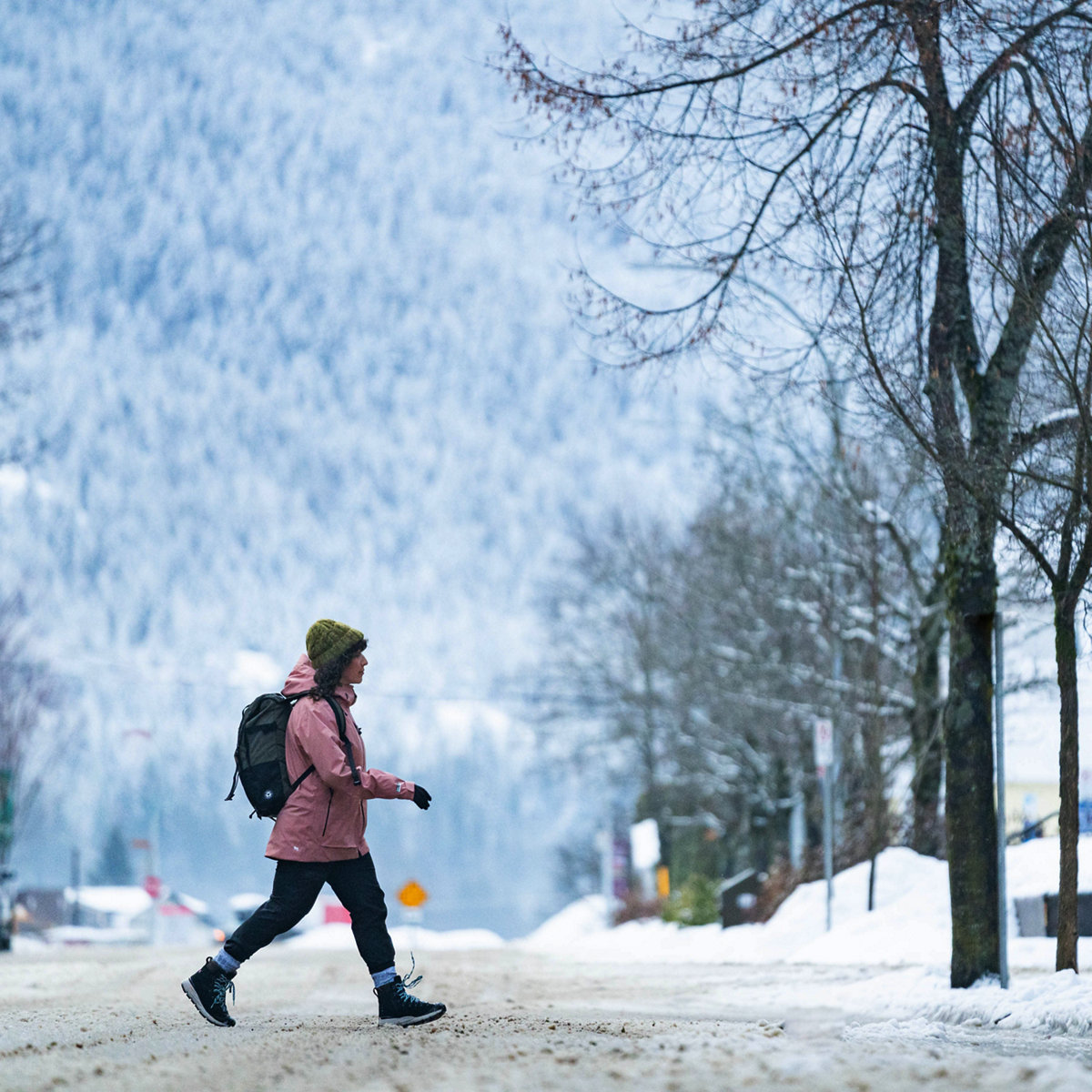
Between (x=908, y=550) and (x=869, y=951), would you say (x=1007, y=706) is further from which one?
(x=869, y=951)

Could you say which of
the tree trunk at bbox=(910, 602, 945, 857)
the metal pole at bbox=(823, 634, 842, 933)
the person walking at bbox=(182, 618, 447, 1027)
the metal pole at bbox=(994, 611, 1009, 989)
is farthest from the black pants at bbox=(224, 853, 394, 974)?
the tree trunk at bbox=(910, 602, 945, 857)

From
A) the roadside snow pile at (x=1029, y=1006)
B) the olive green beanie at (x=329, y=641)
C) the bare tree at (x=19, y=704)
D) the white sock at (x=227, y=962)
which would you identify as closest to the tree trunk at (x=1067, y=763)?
the roadside snow pile at (x=1029, y=1006)

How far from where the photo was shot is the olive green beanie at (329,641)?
723 centimetres

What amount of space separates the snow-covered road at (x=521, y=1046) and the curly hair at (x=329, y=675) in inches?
57.0

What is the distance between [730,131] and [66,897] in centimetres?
11279

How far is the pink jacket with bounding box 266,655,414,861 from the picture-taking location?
6.96m

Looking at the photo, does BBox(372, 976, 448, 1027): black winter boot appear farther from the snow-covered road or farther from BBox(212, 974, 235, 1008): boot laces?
BBox(212, 974, 235, 1008): boot laces

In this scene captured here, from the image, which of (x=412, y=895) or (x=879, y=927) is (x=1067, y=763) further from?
(x=412, y=895)

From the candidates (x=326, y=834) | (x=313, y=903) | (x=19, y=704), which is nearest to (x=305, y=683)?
(x=326, y=834)

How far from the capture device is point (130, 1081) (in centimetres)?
540

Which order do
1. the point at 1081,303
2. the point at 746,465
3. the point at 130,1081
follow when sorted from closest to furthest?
the point at 130,1081 < the point at 1081,303 < the point at 746,465

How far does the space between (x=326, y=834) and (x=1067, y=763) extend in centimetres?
481

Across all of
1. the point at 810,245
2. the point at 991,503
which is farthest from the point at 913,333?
the point at 991,503

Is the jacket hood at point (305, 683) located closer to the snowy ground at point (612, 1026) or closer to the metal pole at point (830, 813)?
the snowy ground at point (612, 1026)
